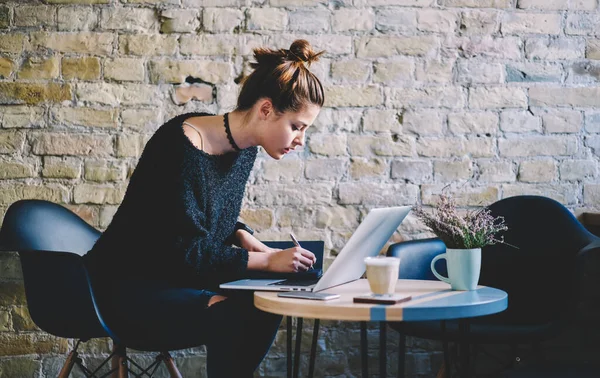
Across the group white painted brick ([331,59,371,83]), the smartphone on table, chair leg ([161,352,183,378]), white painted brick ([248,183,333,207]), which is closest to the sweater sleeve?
the smartphone on table

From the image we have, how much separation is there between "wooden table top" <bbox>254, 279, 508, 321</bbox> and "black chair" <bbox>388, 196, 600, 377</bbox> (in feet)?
2.09

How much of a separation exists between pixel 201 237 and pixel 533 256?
4.56 feet

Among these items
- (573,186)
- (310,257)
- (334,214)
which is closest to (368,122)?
(334,214)

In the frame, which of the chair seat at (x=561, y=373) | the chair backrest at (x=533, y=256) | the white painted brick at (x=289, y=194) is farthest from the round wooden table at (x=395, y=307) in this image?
the white painted brick at (x=289, y=194)

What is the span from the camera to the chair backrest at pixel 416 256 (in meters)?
2.35

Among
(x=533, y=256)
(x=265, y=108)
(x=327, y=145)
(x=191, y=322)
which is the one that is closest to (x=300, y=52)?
(x=265, y=108)

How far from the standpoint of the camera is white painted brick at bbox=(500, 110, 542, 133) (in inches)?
113

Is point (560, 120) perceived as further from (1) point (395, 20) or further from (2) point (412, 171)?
(1) point (395, 20)

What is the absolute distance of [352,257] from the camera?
1.62m

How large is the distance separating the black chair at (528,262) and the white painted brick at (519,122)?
1.35 ft

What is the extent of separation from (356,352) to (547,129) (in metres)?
1.27

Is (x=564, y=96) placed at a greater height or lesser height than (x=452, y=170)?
greater

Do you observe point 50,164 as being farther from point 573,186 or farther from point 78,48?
point 573,186

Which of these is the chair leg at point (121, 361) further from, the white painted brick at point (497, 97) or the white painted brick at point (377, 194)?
the white painted brick at point (497, 97)
